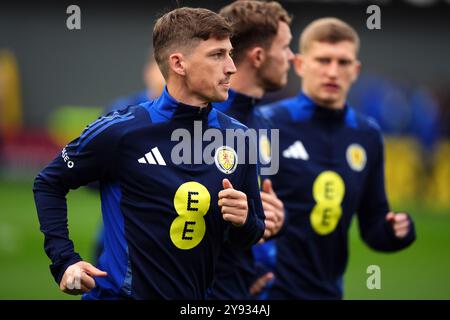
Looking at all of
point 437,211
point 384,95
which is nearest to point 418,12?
point 384,95

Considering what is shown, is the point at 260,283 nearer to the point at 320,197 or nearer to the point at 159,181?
the point at 320,197

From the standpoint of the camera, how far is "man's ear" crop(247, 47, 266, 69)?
612 centimetres

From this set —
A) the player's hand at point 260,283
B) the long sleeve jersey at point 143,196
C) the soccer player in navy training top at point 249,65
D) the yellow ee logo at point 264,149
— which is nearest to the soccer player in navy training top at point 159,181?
the long sleeve jersey at point 143,196

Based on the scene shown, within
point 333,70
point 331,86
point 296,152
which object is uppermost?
point 333,70

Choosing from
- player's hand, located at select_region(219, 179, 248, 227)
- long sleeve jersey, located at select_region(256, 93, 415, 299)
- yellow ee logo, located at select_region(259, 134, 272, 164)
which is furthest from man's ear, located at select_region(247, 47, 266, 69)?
player's hand, located at select_region(219, 179, 248, 227)

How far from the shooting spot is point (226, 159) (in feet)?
16.3

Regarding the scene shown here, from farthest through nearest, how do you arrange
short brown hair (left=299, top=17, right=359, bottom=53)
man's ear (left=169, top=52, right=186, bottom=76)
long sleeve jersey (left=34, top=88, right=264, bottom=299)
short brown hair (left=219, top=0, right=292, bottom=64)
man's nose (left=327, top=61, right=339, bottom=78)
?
1. short brown hair (left=299, top=17, right=359, bottom=53)
2. man's nose (left=327, top=61, right=339, bottom=78)
3. short brown hair (left=219, top=0, right=292, bottom=64)
4. man's ear (left=169, top=52, right=186, bottom=76)
5. long sleeve jersey (left=34, top=88, right=264, bottom=299)

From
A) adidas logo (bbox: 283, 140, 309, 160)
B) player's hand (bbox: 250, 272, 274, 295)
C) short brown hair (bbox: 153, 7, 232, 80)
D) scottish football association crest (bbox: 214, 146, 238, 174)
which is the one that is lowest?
player's hand (bbox: 250, 272, 274, 295)

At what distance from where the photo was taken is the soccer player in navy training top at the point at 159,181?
15.8 feet

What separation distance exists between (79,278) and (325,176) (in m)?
2.65

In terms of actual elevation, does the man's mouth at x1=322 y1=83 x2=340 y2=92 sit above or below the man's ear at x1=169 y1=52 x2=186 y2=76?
below

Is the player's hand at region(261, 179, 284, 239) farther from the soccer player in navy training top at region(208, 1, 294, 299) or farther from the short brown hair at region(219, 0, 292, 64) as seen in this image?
the short brown hair at region(219, 0, 292, 64)

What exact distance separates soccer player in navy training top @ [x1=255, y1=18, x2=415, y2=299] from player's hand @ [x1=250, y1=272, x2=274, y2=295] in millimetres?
242

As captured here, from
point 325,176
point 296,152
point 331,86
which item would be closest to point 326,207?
point 325,176
